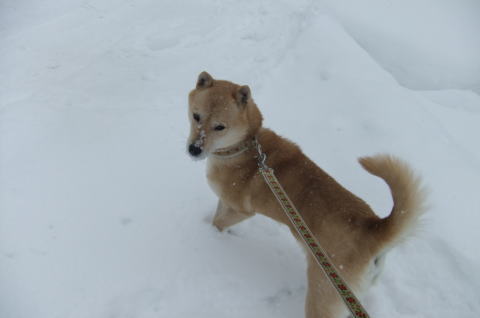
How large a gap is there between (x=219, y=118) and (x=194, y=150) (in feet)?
0.93

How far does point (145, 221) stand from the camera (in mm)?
2697

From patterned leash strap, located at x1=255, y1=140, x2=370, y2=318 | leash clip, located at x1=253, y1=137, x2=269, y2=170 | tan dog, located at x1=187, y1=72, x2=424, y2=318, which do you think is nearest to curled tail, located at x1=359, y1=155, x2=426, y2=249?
tan dog, located at x1=187, y1=72, x2=424, y2=318

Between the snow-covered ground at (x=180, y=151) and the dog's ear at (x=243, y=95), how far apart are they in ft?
3.27

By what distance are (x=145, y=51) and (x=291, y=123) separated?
2.06m

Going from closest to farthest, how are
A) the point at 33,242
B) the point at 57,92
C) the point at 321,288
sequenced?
the point at 321,288
the point at 33,242
the point at 57,92

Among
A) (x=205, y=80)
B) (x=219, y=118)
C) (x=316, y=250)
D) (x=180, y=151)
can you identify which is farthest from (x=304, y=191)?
(x=180, y=151)

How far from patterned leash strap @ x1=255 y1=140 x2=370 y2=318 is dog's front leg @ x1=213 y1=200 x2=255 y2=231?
49 centimetres

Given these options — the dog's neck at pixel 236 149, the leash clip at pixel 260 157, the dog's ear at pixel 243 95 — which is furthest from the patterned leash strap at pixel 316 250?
the dog's ear at pixel 243 95

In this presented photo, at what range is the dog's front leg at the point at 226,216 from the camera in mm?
2599

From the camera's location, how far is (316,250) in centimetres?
165

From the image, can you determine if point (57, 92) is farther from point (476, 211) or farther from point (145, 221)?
point (476, 211)

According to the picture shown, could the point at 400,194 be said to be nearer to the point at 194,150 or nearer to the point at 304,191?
the point at 304,191

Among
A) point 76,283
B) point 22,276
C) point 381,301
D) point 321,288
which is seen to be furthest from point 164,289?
point 381,301

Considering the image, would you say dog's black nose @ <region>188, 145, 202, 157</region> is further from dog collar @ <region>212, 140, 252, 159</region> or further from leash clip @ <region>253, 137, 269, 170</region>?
leash clip @ <region>253, 137, 269, 170</region>
